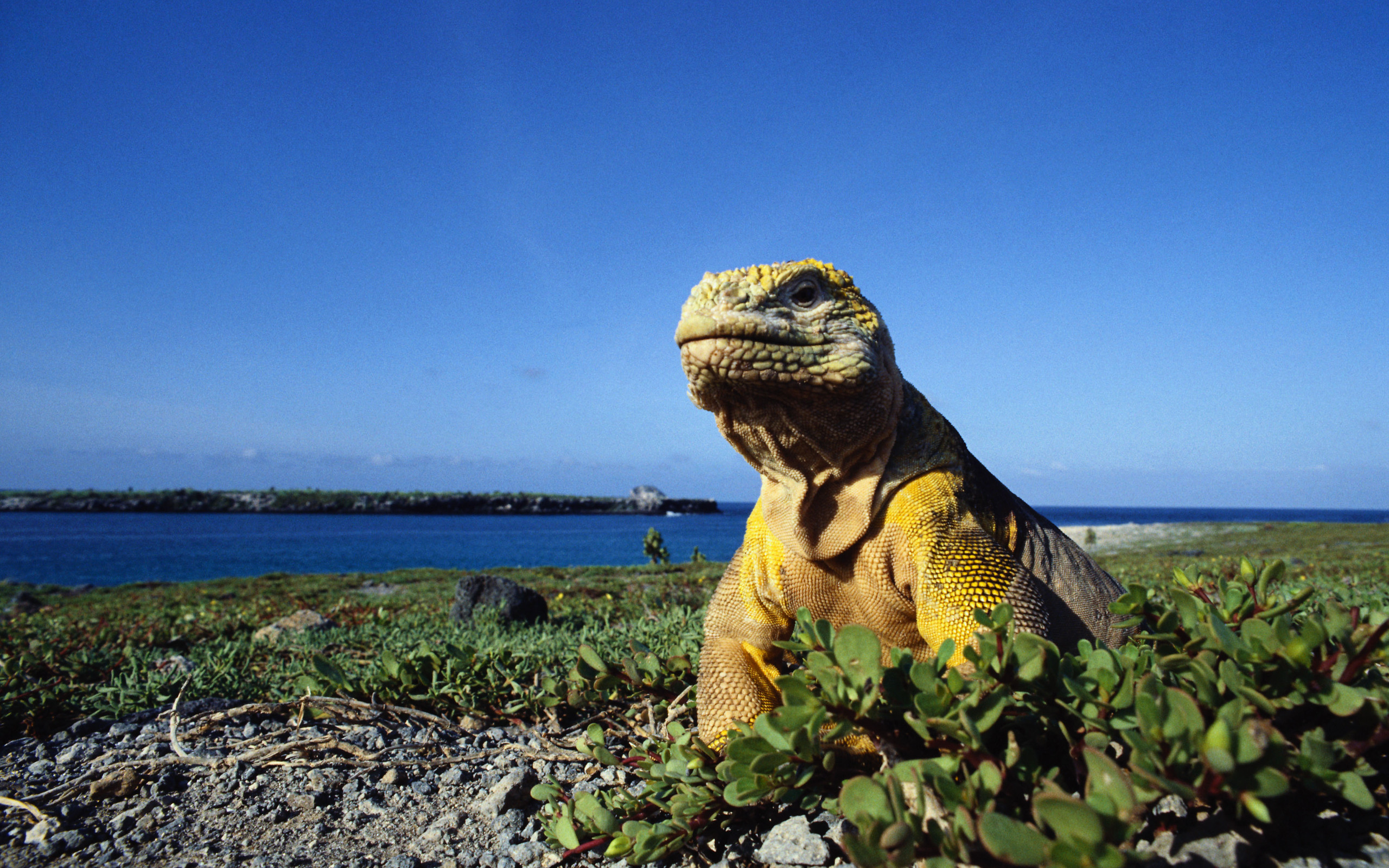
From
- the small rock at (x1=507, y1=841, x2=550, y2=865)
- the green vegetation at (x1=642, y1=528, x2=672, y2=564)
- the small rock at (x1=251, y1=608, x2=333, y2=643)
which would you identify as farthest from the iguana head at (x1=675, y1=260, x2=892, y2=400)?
the green vegetation at (x1=642, y1=528, x2=672, y2=564)

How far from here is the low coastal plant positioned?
3.88ft

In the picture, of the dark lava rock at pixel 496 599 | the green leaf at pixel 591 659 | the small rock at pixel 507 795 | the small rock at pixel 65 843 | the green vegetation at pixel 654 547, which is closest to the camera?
the small rock at pixel 65 843

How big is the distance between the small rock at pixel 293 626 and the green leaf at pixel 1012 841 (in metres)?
6.67

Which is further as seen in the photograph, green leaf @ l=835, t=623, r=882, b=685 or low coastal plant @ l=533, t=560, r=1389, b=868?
green leaf @ l=835, t=623, r=882, b=685

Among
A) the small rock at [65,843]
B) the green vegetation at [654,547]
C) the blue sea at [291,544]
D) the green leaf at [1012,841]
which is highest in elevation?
the green leaf at [1012,841]

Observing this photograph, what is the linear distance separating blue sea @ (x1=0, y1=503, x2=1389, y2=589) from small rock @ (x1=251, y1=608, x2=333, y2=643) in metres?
18.1

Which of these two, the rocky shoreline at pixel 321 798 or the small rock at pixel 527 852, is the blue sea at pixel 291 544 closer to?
the rocky shoreline at pixel 321 798

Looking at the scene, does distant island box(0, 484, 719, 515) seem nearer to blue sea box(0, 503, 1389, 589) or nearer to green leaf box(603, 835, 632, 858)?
blue sea box(0, 503, 1389, 589)

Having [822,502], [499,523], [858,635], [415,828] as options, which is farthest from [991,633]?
[499,523]

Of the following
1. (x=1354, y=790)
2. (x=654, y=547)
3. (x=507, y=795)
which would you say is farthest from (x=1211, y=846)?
(x=654, y=547)

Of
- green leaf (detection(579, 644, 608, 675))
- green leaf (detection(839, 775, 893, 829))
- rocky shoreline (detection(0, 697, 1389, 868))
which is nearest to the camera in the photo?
green leaf (detection(839, 775, 893, 829))

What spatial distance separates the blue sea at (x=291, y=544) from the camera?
3631 centimetres

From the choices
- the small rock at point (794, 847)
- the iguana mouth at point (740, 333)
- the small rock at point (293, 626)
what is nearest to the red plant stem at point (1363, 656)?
the small rock at point (794, 847)

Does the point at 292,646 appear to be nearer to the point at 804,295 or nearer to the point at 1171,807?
the point at 804,295
